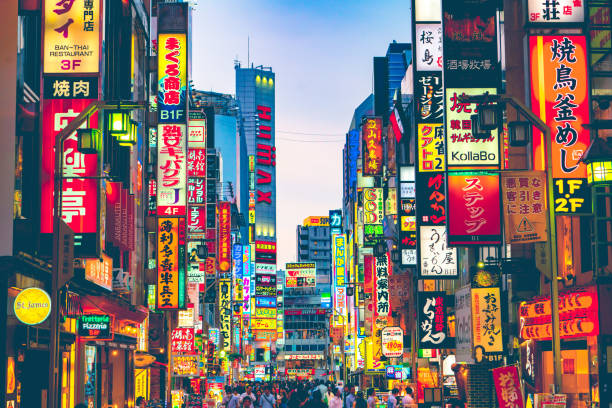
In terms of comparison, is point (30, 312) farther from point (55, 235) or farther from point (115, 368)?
point (115, 368)

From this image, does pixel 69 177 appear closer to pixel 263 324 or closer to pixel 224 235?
pixel 224 235

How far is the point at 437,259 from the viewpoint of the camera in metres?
32.8

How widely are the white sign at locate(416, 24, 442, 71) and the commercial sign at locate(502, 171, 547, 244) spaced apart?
51.4 ft

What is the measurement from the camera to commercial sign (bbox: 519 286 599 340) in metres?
19.8

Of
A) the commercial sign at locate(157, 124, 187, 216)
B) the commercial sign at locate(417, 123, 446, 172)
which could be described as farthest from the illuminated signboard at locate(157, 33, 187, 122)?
the commercial sign at locate(417, 123, 446, 172)

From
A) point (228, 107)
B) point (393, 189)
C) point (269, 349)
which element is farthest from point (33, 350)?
point (269, 349)

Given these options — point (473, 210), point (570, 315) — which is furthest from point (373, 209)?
point (570, 315)

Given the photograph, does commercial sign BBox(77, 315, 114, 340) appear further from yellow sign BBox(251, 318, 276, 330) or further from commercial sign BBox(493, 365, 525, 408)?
yellow sign BBox(251, 318, 276, 330)

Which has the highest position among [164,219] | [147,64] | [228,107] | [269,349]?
[228,107]

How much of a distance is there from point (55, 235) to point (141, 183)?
22.2 m

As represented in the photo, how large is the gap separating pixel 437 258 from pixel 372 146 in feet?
82.7

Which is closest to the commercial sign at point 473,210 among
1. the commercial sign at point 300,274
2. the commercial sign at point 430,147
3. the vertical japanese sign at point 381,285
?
the commercial sign at point 430,147

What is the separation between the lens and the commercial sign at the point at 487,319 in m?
26.4

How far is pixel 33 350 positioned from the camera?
21969 millimetres
